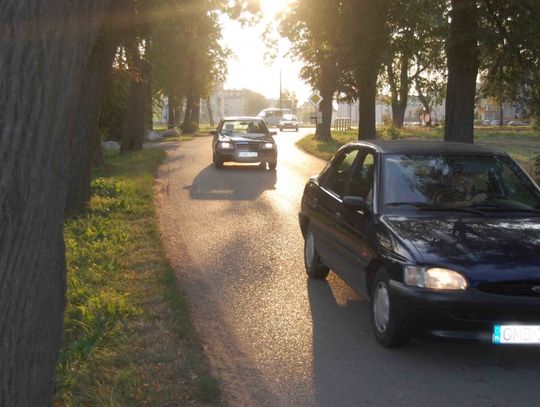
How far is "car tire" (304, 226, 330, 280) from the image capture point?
7.68 m

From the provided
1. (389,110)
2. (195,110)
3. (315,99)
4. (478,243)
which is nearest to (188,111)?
(195,110)

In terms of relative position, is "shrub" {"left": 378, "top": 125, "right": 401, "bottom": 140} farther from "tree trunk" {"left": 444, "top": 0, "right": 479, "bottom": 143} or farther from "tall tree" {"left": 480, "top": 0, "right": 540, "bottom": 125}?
"tree trunk" {"left": 444, "top": 0, "right": 479, "bottom": 143}

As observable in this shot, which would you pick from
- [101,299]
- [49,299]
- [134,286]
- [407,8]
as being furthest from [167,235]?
[407,8]

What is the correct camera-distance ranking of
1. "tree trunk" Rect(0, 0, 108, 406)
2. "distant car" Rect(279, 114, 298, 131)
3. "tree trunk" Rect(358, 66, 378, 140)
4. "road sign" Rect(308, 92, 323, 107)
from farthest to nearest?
"distant car" Rect(279, 114, 298, 131)
"road sign" Rect(308, 92, 323, 107)
"tree trunk" Rect(358, 66, 378, 140)
"tree trunk" Rect(0, 0, 108, 406)

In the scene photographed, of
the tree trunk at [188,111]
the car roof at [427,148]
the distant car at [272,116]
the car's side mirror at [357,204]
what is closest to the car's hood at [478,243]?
the car's side mirror at [357,204]

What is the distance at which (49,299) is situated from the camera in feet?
10.9

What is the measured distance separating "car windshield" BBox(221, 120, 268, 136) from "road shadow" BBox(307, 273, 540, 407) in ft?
53.6

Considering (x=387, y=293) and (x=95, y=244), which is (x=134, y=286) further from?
(x=387, y=293)

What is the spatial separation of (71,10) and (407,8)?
14.5 meters

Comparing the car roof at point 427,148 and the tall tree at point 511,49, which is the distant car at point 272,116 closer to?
the tall tree at point 511,49

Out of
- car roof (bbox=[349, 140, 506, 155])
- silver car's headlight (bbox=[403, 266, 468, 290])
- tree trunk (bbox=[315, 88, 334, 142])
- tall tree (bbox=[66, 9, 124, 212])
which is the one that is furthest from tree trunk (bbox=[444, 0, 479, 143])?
tree trunk (bbox=[315, 88, 334, 142])

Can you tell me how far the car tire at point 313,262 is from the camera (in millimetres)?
7680

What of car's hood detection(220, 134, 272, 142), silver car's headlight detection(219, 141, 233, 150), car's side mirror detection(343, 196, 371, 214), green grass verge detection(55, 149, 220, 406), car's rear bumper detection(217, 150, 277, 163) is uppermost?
car's side mirror detection(343, 196, 371, 214)

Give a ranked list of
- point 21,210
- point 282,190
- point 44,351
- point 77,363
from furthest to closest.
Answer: point 282,190, point 77,363, point 44,351, point 21,210
